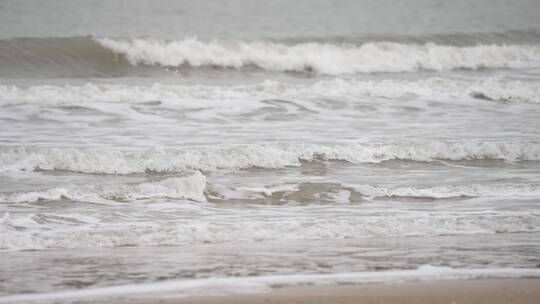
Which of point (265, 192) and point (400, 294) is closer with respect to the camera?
point (400, 294)

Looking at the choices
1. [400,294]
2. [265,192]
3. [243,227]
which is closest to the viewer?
[400,294]

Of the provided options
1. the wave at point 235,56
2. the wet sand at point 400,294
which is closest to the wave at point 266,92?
the wave at point 235,56

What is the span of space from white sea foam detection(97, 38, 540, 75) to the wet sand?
12438mm

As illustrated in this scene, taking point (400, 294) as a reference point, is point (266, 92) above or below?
above

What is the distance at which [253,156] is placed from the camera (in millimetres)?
9641

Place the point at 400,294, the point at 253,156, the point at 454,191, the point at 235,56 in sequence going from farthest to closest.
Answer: the point at 235,56 → the point at 253,156 → the point at 454,191 → the point at 400,294

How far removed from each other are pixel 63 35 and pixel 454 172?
11864mm

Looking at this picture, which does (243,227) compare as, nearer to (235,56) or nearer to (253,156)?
(253,156)

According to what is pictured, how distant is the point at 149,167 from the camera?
929 centimetres

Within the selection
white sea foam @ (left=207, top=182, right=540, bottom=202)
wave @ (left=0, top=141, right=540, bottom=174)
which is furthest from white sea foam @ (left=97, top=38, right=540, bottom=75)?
white sea foam @ (left=207, top=182, right=540, bottom=202)

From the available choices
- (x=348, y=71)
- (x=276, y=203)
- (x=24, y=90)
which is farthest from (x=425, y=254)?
(x=348, y=71)

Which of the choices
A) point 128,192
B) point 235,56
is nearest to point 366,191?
point 128,192

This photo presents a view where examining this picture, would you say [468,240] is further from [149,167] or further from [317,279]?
[149,167]

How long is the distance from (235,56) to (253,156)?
861cm
